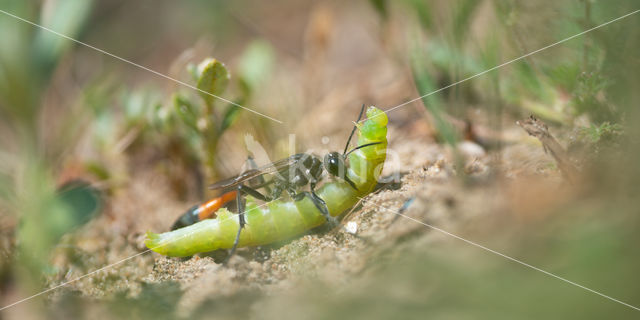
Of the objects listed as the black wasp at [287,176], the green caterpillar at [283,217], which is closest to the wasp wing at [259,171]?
the black wasp at [287,176]

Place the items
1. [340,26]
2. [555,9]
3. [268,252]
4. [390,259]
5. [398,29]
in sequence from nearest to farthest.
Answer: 1. [390,259]
2. [268,252]
3. [555,9]
4. [398,29]
5. [340,26]

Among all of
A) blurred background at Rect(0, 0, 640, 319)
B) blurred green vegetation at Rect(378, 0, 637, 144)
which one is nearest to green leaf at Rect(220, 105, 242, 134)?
blurred background at Rect(0, 0, 640, 319)

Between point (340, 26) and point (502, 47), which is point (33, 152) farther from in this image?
point (340, 26)

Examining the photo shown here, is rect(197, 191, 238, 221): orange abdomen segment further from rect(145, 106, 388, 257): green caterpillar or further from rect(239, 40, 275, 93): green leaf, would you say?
rect(239, 40, 275, 93): green leaf

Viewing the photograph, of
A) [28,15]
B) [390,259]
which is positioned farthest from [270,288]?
[28,15]

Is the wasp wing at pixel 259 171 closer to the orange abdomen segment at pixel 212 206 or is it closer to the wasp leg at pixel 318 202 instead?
the orange abdomen segment at pixel 212 206
